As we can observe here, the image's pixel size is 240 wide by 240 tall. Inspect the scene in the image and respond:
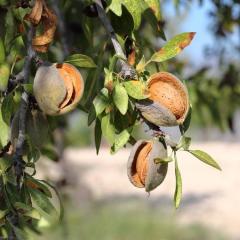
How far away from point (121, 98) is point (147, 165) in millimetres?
120

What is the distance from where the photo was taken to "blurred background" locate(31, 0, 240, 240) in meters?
2.46

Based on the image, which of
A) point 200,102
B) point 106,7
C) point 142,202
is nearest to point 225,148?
point 142,202

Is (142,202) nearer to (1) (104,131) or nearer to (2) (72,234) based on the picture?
(2) (72,234)

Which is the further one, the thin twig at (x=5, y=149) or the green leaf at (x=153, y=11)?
the green leaf at (x=153, y=11)

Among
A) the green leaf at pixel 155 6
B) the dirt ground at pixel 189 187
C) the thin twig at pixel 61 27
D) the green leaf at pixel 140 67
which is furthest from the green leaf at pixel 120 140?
the dirt ground at pixel 189 187

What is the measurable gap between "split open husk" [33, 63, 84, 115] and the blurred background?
0.16 meters

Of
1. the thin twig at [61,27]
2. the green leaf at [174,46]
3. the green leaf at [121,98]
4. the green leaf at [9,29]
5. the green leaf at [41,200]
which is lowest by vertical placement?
the green leaf at [41,200]

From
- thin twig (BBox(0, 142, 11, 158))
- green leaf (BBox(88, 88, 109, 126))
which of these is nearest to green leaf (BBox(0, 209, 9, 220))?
thin twig (BBox(0, 142, 11, 158))

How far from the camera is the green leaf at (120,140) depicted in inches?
42.5

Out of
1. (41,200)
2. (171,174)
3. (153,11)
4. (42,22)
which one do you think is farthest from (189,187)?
(42,22)

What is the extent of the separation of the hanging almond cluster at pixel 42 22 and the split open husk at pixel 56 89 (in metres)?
0.08

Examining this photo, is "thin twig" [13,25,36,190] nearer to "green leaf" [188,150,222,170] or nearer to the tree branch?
the tree branch

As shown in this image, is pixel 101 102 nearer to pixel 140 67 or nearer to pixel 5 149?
pixel 140 67

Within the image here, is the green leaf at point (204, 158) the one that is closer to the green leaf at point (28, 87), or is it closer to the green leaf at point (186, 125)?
the green leaf at point (186, 125)
